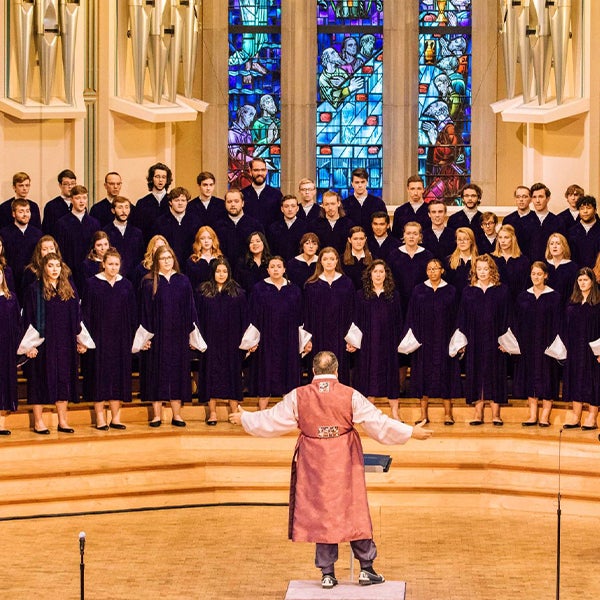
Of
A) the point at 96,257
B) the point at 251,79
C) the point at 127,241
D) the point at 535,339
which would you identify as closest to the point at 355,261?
the point at 535,339

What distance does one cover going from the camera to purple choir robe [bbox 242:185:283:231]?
13.2 meters

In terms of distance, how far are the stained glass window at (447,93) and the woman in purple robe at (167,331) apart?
5.59 m

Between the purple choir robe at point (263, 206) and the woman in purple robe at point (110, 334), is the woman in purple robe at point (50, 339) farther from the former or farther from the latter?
the purple choir robe at point (263, 206)

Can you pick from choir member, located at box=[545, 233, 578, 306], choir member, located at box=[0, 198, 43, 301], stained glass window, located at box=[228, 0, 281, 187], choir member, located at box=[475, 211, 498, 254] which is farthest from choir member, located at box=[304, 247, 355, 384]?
stained glass window, located at box=[228, 0, 281, 187]

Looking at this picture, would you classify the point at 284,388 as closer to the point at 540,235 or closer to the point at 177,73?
the point at 540,235

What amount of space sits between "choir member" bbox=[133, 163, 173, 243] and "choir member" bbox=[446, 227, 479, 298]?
2.34 metres

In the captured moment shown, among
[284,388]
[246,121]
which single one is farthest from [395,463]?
[246,121]

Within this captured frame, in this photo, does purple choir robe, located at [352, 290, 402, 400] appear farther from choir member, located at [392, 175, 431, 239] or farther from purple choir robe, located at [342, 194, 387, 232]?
purple choir robe, located at [342, 194, 387, 232]

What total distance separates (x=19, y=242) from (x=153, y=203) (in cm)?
130

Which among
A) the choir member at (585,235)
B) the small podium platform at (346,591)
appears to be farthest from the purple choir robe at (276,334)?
the small podium platform at (346,591)

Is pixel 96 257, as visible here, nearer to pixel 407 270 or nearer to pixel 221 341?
pixel 221 341

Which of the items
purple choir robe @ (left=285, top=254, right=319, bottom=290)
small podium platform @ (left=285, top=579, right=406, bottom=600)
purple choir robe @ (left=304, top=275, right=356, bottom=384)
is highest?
purple choir robe @ (left=285, top=254, right=319, bottom=290)

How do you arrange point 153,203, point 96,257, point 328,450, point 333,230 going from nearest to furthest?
point 328,450
point 96,257
point 333,230
point 153,203

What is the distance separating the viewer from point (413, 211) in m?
13.1
